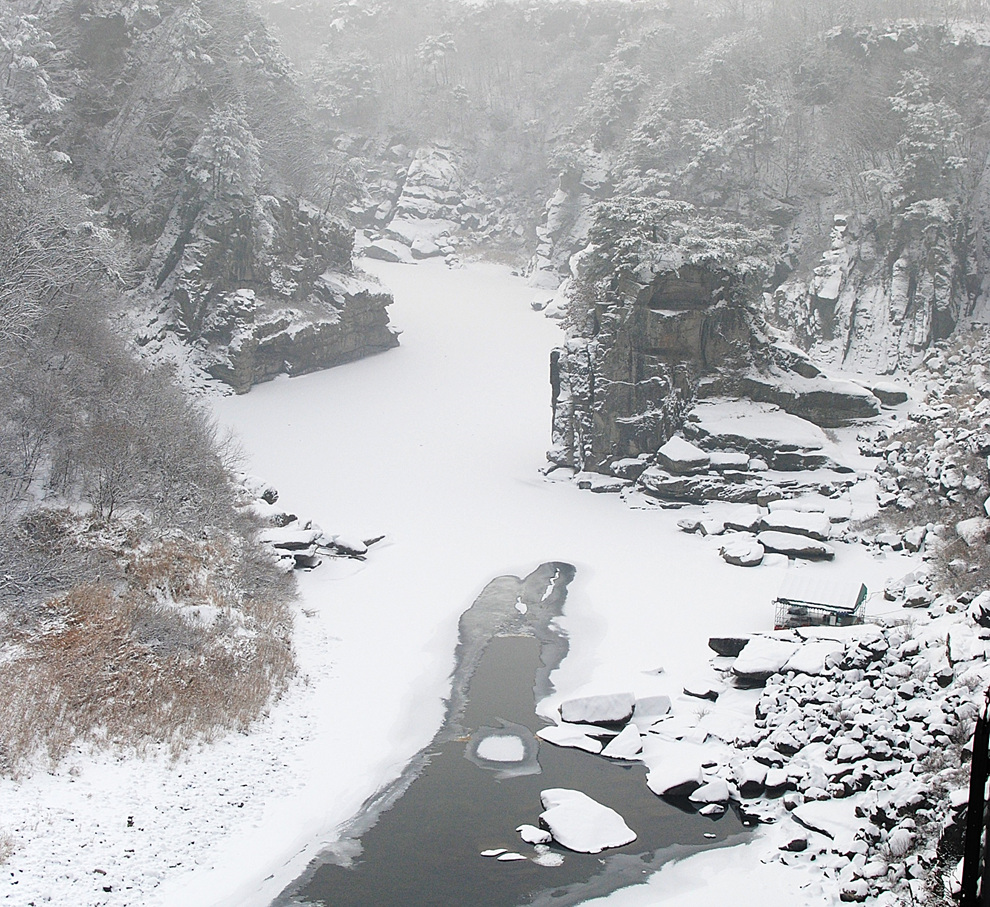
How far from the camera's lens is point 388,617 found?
23953mm

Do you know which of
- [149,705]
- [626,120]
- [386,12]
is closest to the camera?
[149,705]

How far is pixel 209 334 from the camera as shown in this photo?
155ft

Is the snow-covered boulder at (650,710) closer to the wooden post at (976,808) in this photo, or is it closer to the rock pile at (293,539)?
the rock pile at (293,539)

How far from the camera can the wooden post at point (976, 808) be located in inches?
196

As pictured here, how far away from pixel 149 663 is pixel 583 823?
9.47 meters

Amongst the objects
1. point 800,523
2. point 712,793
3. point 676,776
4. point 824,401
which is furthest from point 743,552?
point 712,793

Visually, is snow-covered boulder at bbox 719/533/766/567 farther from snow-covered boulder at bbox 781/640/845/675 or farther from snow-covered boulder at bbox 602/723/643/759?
snow-covered boulder at bbox 602/723/643/759

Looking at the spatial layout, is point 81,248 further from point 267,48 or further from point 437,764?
point 267,48

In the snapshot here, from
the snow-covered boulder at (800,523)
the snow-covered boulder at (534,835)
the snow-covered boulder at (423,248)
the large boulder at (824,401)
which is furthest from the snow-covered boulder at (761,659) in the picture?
the snow-covered boulder at (423,248)

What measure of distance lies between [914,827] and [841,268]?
39.7 metres

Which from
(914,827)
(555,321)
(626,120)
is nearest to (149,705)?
Answer: (914,827)

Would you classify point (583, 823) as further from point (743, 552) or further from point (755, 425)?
point (755, 425)

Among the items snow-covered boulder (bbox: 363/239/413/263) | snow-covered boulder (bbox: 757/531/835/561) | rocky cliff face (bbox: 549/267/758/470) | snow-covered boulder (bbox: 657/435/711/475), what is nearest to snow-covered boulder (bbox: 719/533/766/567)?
snow-covered boulder (bbox: 757/531/835/561)

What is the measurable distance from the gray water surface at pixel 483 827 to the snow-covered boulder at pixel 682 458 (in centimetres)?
1757
